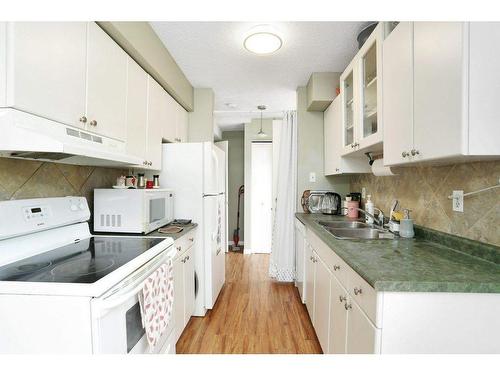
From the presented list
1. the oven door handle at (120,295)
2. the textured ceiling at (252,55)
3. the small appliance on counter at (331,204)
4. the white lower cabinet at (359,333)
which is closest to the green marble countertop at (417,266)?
the white lower cabinet at (359,333)

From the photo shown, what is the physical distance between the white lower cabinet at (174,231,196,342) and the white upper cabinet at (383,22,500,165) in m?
1.56

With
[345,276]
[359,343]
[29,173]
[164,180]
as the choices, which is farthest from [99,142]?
[359,343]

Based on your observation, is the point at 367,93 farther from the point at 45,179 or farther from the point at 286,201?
the point at 45,179

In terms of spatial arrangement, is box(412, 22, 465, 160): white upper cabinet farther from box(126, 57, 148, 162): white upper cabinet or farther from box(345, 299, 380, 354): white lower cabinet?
box(126, 57, 148, 162): white upper cabinet

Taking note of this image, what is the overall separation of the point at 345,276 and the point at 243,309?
1.48m

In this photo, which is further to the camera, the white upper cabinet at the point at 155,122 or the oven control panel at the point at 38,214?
the white upper cabinet at the point at 155,122

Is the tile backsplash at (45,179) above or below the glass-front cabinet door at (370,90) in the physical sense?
below

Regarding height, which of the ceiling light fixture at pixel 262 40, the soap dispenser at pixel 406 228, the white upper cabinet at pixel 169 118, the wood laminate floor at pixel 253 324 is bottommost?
the wood laminate floor at pixel 253 324

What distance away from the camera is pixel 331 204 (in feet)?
9.09

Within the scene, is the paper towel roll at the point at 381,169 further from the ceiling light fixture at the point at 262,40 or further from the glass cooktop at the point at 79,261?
the glass cooktop at the point at 79,261

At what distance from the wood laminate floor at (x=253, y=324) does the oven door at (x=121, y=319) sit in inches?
31.2

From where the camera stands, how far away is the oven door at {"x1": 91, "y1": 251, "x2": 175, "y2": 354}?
85cm

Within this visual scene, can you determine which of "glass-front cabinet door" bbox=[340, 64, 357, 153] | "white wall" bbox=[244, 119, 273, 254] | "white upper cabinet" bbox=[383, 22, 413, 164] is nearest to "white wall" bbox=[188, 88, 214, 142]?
"white wall" bbox=[244, 119, 273, 254]

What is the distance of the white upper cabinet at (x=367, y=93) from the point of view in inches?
61.1
